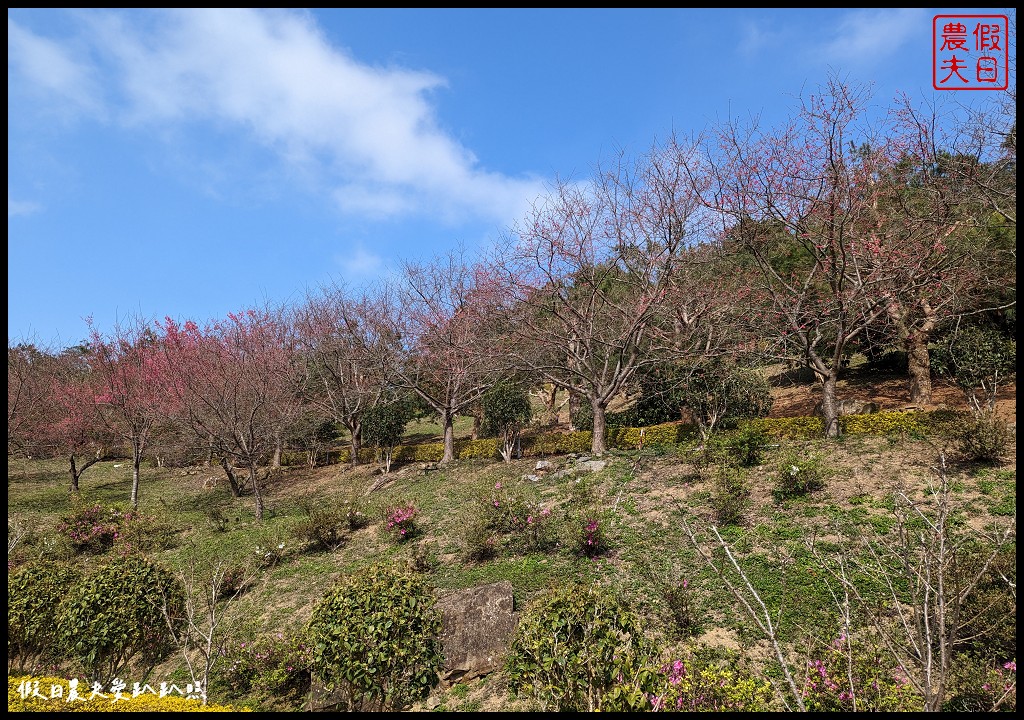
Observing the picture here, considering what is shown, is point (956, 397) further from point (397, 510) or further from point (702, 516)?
point (397, 510)

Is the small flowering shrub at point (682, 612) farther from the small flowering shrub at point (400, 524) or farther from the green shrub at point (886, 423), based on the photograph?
the green shrub at point (886, 423)

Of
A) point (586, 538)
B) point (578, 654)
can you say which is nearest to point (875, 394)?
point (586, 538)

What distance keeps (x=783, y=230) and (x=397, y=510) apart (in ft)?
46.9

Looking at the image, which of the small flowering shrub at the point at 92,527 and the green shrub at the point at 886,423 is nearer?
the green shrub at the point at 886,423

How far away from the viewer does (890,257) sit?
12.1 meters

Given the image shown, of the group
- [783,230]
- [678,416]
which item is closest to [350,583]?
[678,416]

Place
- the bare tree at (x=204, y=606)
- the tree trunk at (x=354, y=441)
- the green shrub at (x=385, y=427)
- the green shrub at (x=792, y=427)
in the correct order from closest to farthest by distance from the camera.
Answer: the bare tree at (x=204, y=606) → the green shrub at (x=792, y=427) → the green shrub at (x=385, y=427) → the tree trunk at (x=354, y=441)

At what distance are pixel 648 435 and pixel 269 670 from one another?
36.5ft

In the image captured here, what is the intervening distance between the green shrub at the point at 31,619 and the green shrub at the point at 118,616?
1.06 ft

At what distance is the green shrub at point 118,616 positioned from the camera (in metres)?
5.76

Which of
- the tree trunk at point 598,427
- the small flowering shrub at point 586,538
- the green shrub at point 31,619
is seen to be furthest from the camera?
the tree trunk at point 598,427

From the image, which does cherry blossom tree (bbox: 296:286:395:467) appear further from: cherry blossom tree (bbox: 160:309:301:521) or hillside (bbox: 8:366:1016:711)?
hillside (bbox: 8:366:1016:711)

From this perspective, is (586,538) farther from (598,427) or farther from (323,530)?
(598,427)

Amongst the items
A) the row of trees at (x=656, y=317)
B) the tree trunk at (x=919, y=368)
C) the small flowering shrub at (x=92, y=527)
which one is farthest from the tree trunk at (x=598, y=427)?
the small flowering shrub at (x=92, y=527)
